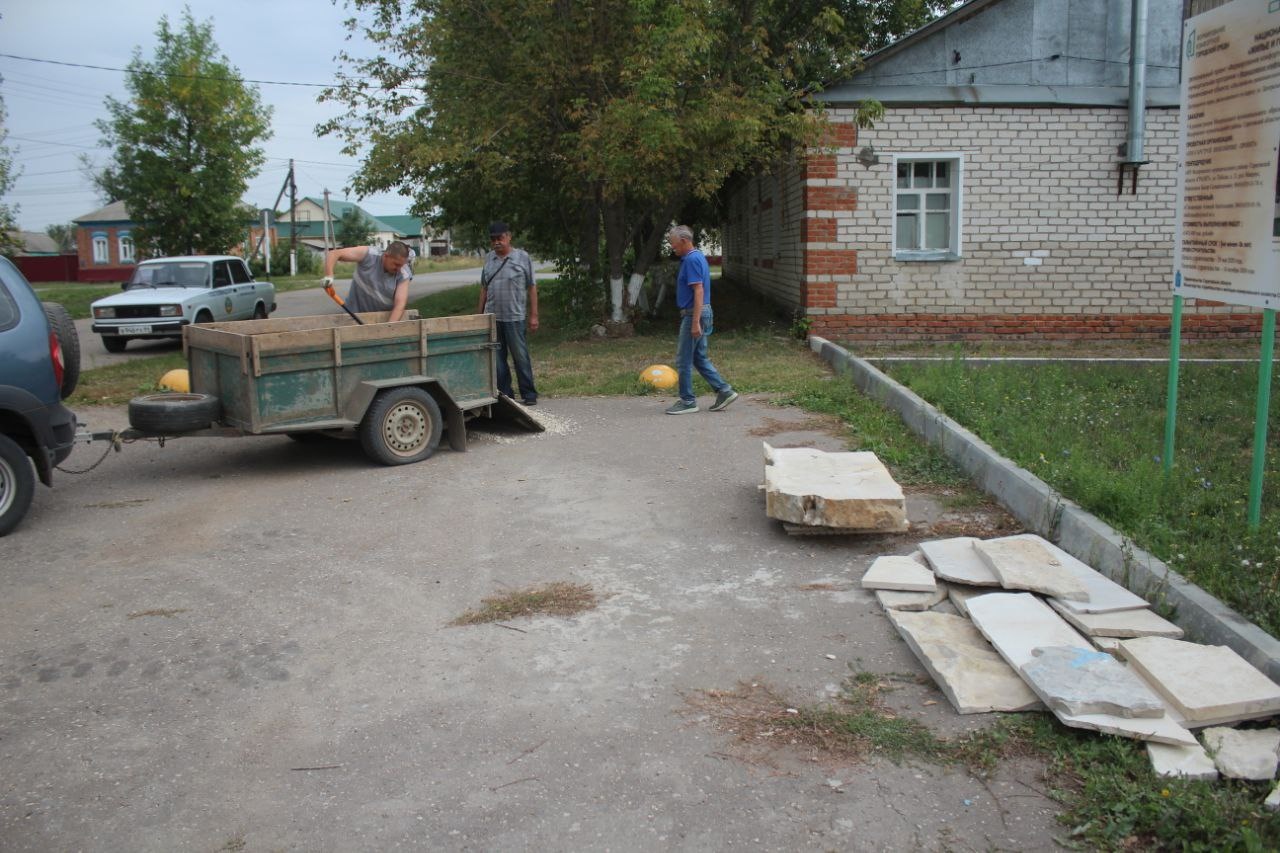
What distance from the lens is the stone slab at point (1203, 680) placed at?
3.72m

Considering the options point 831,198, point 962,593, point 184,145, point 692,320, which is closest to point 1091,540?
point 962,593

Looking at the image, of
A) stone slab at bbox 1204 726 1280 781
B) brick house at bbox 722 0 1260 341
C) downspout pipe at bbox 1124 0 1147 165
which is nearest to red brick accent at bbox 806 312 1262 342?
brick house at bbox 722 0 1260 341

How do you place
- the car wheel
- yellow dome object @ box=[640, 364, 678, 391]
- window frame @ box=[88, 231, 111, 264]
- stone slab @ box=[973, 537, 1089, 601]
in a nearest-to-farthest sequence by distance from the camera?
stone slab @ box=[973, 537, 1089, 601] < the car wheel < yellow dome object @ box=[640, 364, 678, 391] < window frame @ box=[88, 231, 111, 264]

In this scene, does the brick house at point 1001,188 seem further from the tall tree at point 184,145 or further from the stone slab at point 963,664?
the tall tree at point 184,145

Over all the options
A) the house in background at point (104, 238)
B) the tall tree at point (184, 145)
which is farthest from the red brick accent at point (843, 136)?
the house in background at point (104, 238)

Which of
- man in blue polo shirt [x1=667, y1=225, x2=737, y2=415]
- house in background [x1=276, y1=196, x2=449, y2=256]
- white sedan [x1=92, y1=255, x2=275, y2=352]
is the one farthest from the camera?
house in background [x1=276, y1=196, x2=449, y2=256]

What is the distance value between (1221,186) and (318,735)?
5317 mm

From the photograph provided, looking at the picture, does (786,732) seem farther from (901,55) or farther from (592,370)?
(901,55)

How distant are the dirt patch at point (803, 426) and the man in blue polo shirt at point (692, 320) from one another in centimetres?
72

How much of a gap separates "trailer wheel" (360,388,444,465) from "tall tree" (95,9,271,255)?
30.1 m

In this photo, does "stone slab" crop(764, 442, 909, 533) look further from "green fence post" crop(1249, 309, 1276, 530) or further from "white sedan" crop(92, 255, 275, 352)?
"white sedan" crop(92, 255, 275, 352)

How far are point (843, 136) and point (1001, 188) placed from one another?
256 cm

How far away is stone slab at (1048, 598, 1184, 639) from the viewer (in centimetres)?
444

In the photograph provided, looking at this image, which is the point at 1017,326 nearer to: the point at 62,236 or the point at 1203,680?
the point at 1203,680
